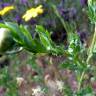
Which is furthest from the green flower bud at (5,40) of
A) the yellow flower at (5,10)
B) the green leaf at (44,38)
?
the yellow flower at (5,10)

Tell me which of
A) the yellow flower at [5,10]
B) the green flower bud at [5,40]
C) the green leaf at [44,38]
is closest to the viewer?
the green flower bud at [5,40]

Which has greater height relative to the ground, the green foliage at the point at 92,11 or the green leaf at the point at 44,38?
the green foliage at the point at 92,11

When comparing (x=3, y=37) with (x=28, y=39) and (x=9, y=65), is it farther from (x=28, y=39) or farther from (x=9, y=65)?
(x=9, y=65)

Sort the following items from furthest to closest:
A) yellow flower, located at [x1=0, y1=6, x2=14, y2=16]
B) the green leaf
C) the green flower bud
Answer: yellow flower, located at [x1=0, y1=6, x2=14, y2=16] → the green leaf → the green flower bud

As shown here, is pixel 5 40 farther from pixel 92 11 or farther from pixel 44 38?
pixel 92 11

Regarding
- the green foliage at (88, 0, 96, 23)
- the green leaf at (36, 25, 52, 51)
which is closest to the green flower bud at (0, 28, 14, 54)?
the green leaf at (36, 25, 52, 51)

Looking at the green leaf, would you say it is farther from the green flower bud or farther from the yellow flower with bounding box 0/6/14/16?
the yellow flower with bounding box 0/6/14/16

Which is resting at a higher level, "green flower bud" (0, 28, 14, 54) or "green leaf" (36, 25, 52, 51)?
"green flower bud" (0, 28, 14, 54)

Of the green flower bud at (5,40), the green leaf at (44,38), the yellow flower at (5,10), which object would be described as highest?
the green flower bud at (5,40)

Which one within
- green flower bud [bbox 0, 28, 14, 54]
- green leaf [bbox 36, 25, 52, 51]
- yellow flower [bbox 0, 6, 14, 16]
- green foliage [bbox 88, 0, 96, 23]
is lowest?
yellow flower [bbox 0, 6, 14, 16]

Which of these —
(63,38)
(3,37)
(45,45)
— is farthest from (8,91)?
(3,37)

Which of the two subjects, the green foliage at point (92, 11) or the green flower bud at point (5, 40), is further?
the green foliage at point (92, 11)

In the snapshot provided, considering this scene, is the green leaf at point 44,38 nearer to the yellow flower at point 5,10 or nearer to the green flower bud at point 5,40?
the green flower bud at point 5,40
